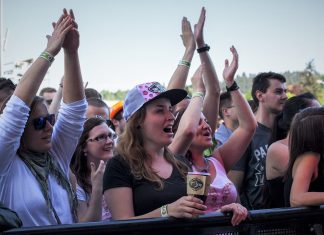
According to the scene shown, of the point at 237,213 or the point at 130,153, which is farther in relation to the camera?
the point at 130,153

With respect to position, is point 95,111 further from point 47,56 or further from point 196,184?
point 196,184

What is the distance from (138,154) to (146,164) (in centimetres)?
8

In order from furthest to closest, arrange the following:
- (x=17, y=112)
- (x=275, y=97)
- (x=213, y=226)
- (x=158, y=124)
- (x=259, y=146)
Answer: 1. (x=275, y=97)
2. (x=259, y=146)
3. (x=158, y=124)
4. (x=17, y=112)
5. (x=213, y=226)

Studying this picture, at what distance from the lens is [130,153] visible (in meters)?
2.62

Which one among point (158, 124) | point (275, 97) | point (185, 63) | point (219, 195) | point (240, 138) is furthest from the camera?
point (275, 97)

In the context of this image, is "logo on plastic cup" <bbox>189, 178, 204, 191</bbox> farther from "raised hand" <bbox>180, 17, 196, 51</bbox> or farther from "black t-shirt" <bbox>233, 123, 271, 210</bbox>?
"black t-shirt" <bbox>233, 123, 271, 210</bbox>

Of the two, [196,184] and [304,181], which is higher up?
[196,184]

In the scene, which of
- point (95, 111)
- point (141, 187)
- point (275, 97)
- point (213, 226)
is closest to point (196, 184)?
point (213, 226)

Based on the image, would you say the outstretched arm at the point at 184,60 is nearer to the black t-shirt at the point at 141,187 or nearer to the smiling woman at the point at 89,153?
the smiling woman at the point at 89,153

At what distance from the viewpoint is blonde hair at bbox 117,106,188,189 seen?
8.16 feet

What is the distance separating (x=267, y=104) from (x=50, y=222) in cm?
328

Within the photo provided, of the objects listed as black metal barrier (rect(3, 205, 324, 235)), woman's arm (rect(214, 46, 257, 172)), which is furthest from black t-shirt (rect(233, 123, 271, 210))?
black metal barrier (rect(3, 205, 324, 235))

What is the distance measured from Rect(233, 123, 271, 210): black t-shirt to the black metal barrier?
1820 mm

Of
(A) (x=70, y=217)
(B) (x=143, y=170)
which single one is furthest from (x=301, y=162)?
(A) (x=70, y=217)
